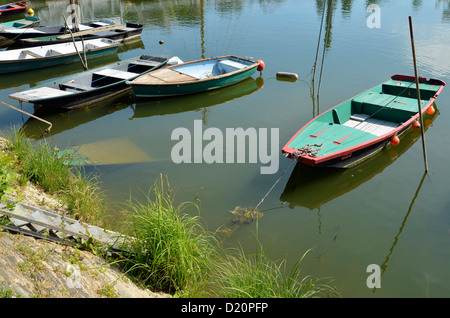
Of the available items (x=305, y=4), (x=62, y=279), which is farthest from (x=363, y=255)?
(x=305, y=4)

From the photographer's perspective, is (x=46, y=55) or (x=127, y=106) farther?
(x=46, y=55)

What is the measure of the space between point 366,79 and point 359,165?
25.9 feet

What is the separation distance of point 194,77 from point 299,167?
26.8ft

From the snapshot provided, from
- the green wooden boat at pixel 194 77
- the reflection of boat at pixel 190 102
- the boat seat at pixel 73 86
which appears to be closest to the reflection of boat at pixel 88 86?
the boat seat at pixel 73 86

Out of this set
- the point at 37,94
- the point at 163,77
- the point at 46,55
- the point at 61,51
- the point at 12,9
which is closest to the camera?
the point at 37,94

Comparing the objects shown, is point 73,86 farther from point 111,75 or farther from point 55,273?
point 55,273

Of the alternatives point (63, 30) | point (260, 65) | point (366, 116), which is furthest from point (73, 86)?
point (366, 116)

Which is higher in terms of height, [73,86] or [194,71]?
[194,71]

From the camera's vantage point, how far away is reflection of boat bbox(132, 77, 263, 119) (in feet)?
52.3

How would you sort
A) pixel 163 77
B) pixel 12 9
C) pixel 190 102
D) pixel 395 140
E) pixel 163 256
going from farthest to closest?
pixel 12 9, pixel 163 77, pixel 190 102, pixel 395 140, pixel 163 256

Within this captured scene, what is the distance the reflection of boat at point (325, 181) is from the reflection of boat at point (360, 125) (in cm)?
34

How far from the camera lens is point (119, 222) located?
8758 mm

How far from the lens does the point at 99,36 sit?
24.0 metres

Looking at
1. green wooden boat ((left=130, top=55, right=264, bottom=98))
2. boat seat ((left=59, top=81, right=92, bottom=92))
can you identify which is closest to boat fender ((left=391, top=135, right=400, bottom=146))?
green wooden boat ((left=130, top=55, right=264, bottom=98))
